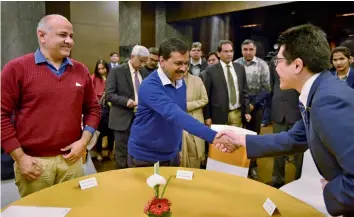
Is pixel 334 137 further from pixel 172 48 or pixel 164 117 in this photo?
pixel 172 48

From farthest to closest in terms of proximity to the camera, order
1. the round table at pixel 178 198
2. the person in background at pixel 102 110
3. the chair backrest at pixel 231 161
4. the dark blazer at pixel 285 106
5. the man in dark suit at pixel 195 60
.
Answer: the man in dark suit at pixel 195 60 → the person in background at pixel 102 110 → the dark blazer at pixel 285 106 → the chair backrest at pixel 231 161 → the round table at pixel 178 198

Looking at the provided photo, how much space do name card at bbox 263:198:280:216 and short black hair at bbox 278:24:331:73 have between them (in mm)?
607

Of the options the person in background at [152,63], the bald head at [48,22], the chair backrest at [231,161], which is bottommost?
the chair backrest at [231,161]

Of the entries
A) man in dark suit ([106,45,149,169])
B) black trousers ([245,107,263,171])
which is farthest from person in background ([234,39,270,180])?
man in dark suit ([106,45,149,169])

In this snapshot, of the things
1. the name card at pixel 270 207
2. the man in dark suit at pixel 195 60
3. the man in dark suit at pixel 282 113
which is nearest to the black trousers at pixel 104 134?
the man in dark suit at pixel 195 60

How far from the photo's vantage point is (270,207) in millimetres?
1494

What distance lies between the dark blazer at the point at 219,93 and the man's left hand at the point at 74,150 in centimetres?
213

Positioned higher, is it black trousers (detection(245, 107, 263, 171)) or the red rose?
the red rose

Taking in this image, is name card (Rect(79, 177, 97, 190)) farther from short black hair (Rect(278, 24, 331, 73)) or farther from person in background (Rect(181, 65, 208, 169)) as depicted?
person in background (Rect(181, 65, 208, 169))

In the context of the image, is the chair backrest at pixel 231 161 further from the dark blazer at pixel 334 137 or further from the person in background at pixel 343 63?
the person in background at pixel 343 63

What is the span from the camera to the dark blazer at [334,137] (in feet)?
3.65

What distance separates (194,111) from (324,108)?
273 centimetres

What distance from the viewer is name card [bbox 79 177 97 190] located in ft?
5.76

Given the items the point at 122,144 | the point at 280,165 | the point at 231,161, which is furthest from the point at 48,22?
the point at 280,165
